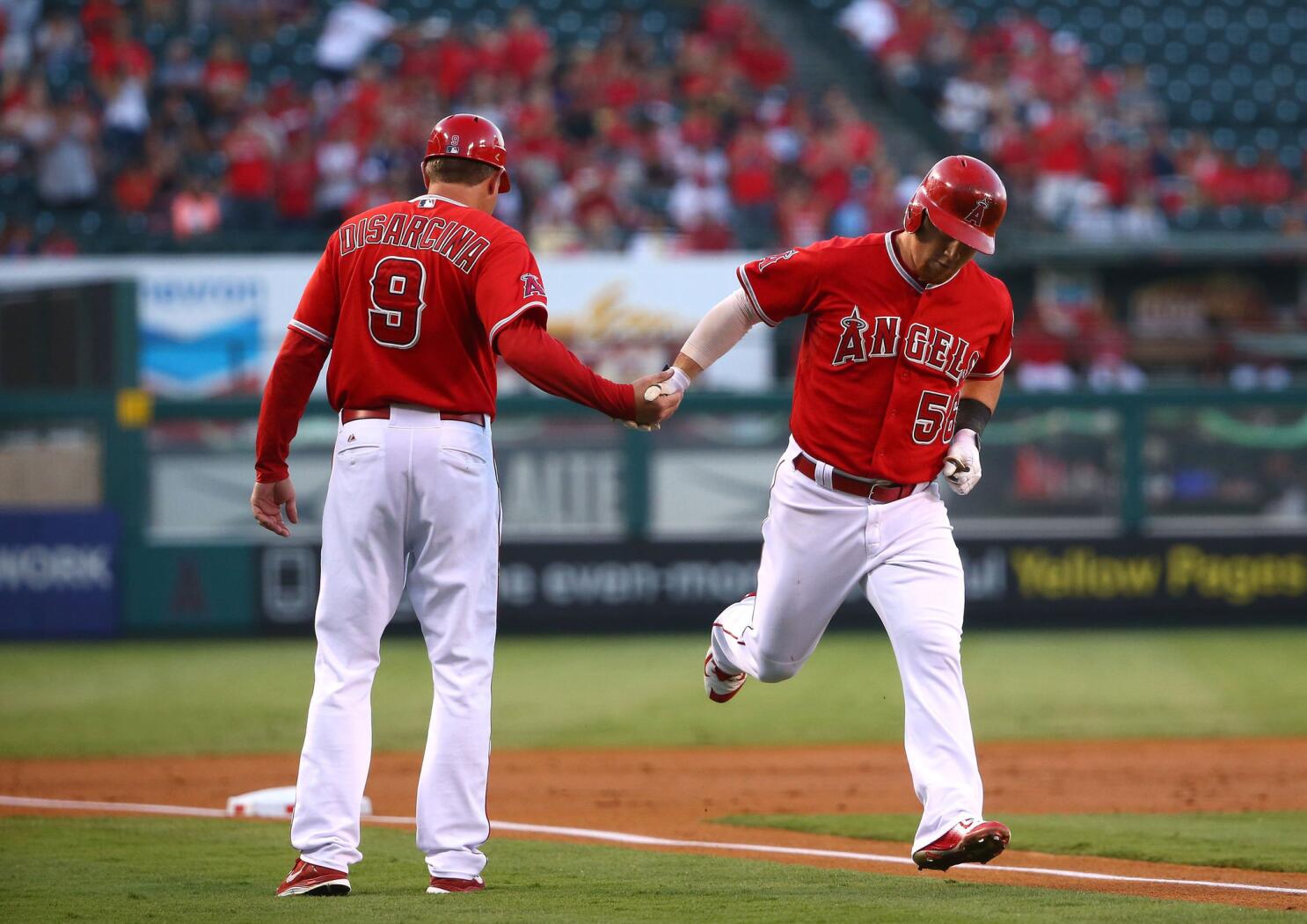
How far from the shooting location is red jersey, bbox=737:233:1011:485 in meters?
5.29

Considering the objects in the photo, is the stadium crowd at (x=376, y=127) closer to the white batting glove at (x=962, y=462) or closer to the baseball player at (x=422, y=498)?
the white batting glove at (x=962, y=462)

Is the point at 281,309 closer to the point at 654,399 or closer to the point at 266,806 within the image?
the point at 266,806

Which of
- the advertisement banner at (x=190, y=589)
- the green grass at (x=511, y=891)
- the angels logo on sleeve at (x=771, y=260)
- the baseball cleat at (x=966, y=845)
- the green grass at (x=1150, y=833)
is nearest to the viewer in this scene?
the green grass at (x=511, y=891)

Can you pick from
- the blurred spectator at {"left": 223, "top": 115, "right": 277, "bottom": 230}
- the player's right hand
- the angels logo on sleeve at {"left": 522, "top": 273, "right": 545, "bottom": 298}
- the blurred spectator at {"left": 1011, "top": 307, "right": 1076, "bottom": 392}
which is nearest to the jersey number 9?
the angels logo on sleeve at {"left": 522, "top": 273, "right": 545, "bottom": 298}

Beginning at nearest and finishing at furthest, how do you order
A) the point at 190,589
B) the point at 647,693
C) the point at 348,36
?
1. the point at 647,693
2. the point at 190,589
3. the point at 348,36

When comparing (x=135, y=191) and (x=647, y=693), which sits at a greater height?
(x=135, y=191)

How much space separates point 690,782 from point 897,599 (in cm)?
313

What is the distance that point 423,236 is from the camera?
16.1 feet

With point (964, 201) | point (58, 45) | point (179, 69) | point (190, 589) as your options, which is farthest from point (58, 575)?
point (964, 201)

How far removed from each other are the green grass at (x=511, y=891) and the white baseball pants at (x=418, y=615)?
20 cm

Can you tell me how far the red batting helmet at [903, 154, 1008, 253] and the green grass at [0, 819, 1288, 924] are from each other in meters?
1.88

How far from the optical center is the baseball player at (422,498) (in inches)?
189

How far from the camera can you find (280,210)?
1677 cm

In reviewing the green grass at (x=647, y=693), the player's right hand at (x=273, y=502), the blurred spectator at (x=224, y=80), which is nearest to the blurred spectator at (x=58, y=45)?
the blurred spectator at (x=224, y=80)
